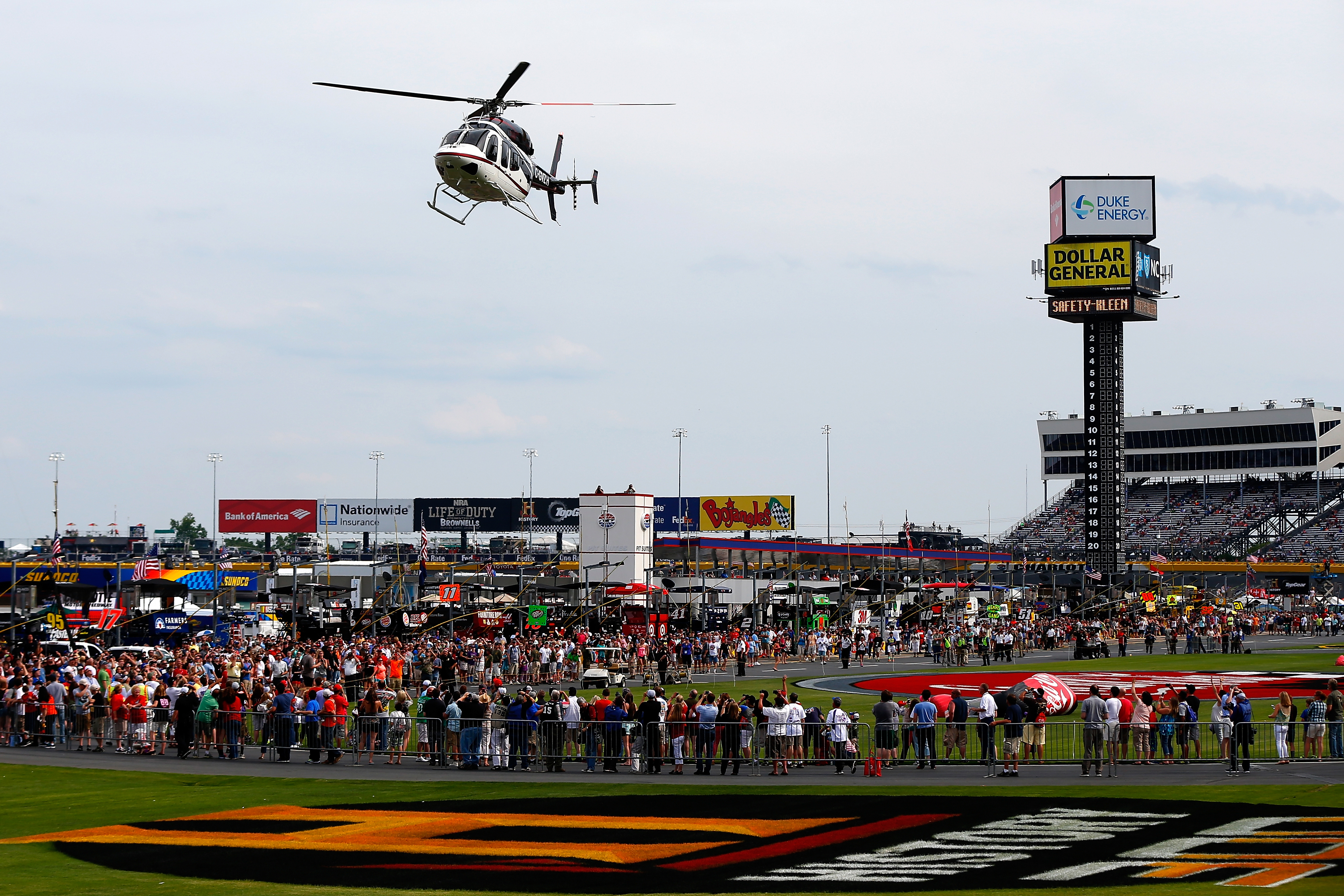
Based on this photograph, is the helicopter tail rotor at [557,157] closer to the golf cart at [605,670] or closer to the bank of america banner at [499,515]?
the golf cart at [605,670]

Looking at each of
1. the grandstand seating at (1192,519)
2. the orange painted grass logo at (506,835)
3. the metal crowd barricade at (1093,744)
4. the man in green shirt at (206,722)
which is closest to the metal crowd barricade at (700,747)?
the metal crowd barricade at (1093,744)

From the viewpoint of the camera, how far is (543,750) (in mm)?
26875

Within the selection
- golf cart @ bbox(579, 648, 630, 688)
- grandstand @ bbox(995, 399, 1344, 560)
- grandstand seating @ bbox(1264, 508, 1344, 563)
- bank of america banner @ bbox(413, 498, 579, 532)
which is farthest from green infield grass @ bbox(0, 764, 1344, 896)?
grandstand @ bbox(995, 399, 1344, 560)

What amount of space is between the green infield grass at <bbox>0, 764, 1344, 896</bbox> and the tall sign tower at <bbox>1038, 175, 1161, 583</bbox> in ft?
301

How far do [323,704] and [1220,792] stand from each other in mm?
16484

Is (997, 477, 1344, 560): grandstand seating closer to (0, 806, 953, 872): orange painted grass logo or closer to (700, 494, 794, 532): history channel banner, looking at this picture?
(700, 494, 794, 532): history channel banner

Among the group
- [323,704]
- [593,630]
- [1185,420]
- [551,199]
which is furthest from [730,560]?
[323,704]

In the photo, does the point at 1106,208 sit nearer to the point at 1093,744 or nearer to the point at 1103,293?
the point at 1103,293

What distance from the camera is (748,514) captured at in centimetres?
12588

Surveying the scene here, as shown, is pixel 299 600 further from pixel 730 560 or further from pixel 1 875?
pixel 1 875

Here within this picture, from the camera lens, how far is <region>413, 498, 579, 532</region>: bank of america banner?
437 ft

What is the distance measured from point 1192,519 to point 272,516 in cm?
9023

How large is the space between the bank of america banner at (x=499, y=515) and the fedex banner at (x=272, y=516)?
11903 mm

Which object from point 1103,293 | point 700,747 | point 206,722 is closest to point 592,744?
point 700,747
